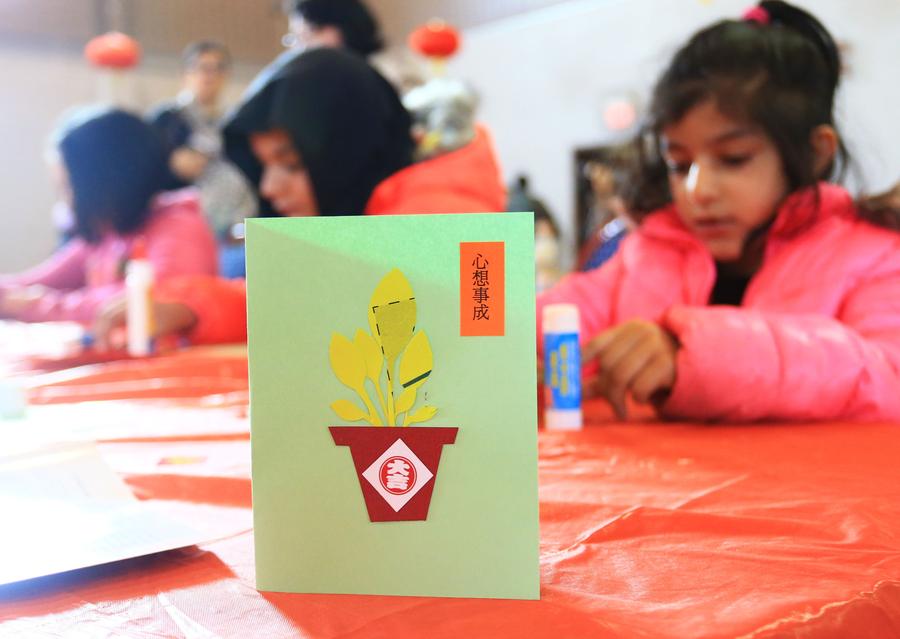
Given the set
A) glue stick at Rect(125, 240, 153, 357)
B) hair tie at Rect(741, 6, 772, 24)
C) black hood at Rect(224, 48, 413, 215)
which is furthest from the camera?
glue stick at Rect(125, 240, 153, 357)

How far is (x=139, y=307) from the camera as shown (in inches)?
72.0

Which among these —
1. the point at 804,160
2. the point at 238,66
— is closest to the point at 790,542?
the point at 804,160

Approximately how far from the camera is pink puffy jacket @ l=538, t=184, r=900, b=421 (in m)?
Result: 0.97

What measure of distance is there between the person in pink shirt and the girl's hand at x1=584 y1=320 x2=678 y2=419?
1.86 m

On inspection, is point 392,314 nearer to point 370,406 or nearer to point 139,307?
point 370,406

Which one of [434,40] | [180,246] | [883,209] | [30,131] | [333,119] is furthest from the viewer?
[30,131]

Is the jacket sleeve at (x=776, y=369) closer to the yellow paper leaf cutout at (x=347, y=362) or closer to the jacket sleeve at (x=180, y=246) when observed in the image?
the yellow paper leaf cutout at (x=347, y=362)

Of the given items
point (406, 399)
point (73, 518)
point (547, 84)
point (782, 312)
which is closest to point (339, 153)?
point (782, 312)

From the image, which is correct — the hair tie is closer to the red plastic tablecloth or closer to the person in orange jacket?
the person in orange jacket

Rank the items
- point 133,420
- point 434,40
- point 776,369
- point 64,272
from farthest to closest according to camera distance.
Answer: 1. point 434,40
2. point 64,272
3. point 133,420
4. point 776,369

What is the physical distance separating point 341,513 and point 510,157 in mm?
5161

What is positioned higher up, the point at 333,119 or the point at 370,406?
the point at 333,119

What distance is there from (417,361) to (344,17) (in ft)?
8.17

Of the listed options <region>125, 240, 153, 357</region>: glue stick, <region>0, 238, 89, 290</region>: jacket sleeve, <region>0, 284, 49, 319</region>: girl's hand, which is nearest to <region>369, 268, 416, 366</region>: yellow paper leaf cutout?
<region>125, 240, 153, 357</region>: glue stick
